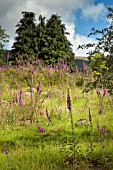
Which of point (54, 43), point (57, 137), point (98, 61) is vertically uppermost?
point (54, 43)

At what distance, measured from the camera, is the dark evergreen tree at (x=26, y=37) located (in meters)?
34.6

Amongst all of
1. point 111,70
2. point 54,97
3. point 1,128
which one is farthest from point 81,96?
point 111,70

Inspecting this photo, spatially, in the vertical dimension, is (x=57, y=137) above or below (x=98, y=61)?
below

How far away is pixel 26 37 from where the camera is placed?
3506 centimetres

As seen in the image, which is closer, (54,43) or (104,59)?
(104,59)

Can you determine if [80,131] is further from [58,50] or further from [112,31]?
A: [58,50]

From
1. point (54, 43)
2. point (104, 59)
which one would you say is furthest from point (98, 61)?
point (54, 43)

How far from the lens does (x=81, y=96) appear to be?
37.4ft

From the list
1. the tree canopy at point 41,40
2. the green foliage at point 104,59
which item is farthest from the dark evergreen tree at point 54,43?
the green foliage at point 104,59

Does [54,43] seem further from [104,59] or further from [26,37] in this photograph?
[104,59]

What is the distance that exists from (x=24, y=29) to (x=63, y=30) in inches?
233

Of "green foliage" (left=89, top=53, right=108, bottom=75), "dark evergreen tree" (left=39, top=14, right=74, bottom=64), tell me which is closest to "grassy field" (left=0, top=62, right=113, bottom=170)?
"green foliage" (left=89, top=53, right=108, bottom=75)

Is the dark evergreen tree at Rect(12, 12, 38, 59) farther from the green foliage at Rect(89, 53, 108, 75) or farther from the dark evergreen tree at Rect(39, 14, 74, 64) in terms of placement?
the green foliage at Rect(89, 53, 108, 75)

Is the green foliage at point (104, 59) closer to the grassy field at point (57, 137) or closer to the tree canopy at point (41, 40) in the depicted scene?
the grassy field at point (57, 137)
